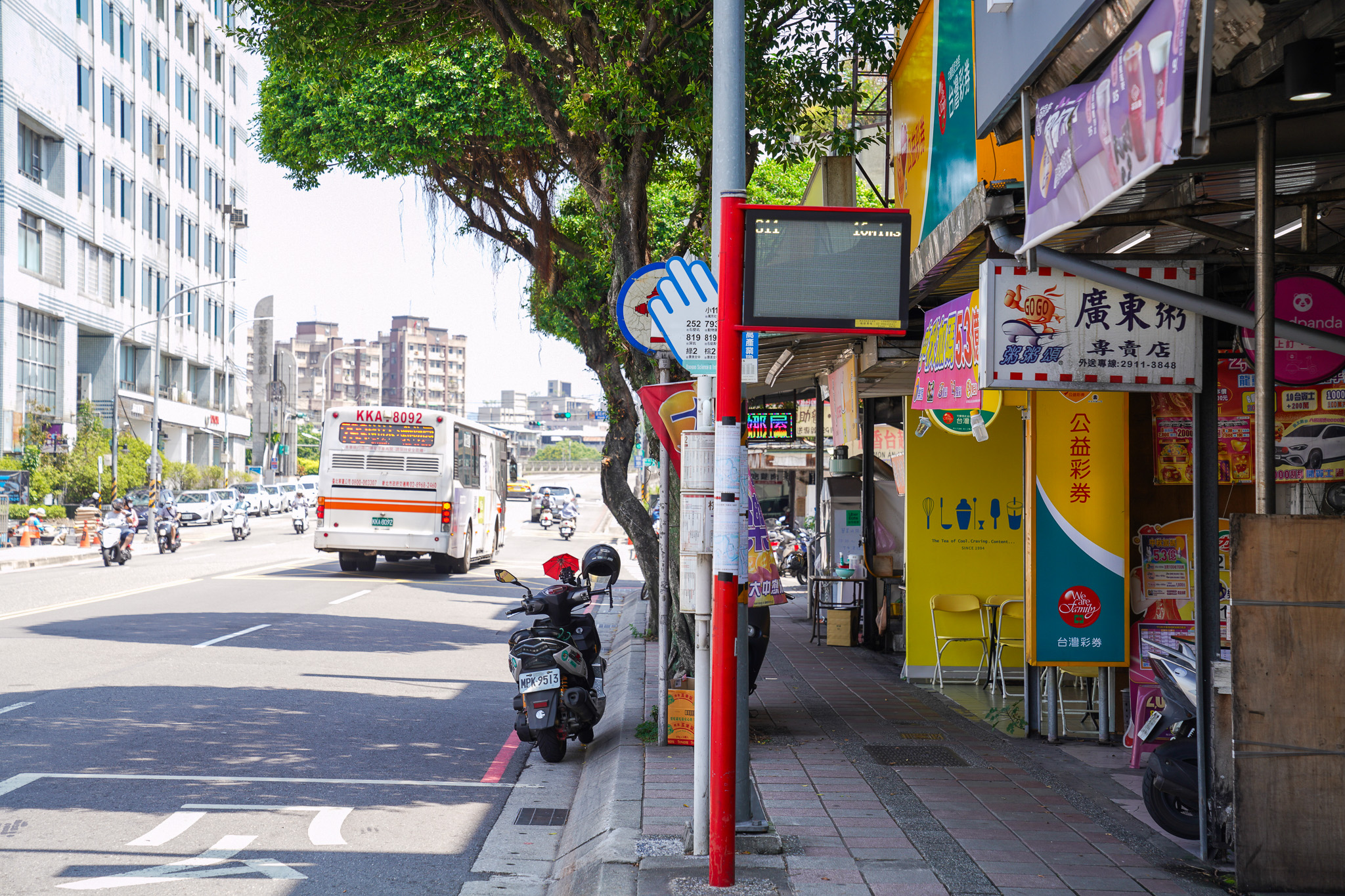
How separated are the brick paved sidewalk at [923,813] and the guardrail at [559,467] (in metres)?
110

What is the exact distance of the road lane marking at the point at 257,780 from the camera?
674cm

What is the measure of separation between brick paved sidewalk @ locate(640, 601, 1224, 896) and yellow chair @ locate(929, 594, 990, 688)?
1237 mm

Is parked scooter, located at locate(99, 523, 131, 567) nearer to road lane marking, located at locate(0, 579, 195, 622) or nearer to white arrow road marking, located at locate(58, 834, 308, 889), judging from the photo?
road lane marking, located at locate(0, 579, 195, 622)

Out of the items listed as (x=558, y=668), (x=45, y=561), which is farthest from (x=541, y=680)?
(x=45, y=561)

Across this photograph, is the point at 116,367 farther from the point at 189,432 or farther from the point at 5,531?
the point at 5,531

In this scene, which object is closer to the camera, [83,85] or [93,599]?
[93,599]

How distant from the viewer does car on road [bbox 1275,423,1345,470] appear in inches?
242

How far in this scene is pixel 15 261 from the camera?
4078 cm

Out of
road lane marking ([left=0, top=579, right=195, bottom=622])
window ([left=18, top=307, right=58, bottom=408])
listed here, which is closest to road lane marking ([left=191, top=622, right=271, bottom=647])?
road lane marking ([left=0, top=579, right=195, bottom=622])

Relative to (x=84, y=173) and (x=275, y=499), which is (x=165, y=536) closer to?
(x=84, y=173)

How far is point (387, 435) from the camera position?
2236 cm

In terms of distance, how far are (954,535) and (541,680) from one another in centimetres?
481

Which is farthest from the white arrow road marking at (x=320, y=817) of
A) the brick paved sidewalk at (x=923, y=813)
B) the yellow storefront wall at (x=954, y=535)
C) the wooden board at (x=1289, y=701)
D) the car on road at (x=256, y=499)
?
the car on road at (x=256, y=499)

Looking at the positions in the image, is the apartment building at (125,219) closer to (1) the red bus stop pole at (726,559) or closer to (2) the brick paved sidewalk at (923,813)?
(2) the brick paved sidewalk at (923,813)
